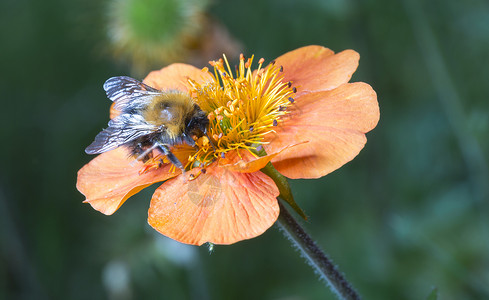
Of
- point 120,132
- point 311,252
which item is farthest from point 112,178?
point 311,252

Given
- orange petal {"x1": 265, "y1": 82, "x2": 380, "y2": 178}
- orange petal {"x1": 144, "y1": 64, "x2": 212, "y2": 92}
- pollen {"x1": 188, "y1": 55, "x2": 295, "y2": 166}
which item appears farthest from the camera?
orange petal {"x1": 144, "y1": 64, "x2": 212, "y2": 92}

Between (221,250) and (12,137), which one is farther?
(12,137)

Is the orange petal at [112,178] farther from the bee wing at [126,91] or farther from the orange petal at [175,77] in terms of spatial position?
the orange petal at [175,77]

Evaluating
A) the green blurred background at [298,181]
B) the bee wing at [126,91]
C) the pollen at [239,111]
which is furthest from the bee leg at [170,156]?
the green blurred background at [298,181]

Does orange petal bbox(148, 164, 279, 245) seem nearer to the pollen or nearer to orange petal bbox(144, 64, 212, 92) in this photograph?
the pollen

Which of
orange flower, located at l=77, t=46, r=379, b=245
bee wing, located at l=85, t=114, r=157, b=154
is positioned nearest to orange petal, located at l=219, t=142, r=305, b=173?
orange flower, located at l=77, t=46, r=379, b=245

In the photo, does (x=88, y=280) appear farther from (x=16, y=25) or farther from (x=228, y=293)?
(x=16, y=25)

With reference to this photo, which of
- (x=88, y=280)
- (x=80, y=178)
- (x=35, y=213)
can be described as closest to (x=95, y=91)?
(x=35, y=213)
